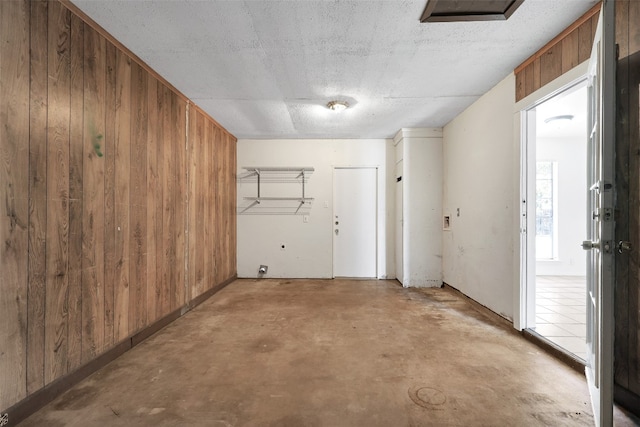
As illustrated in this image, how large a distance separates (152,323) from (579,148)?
7.23 m

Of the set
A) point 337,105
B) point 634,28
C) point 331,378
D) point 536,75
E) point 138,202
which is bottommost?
point 331,378

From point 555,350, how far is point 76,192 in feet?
11.8

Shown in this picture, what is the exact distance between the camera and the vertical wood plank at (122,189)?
85.0 inches

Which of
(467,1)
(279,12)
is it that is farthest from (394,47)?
(279,12)

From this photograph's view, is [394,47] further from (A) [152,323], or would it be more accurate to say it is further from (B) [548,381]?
(A) [152,323]

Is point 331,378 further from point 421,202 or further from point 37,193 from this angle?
point 421,202

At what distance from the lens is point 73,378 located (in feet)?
5.80

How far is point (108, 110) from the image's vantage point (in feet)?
6.79

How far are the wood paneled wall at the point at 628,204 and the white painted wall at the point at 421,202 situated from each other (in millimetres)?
2691

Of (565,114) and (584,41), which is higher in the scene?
(565,114)

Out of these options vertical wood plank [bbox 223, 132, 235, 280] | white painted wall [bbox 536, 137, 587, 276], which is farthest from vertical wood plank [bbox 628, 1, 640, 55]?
white painted wall [bbox 536, 137, 587, 276]

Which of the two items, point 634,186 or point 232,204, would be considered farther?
point 232,204

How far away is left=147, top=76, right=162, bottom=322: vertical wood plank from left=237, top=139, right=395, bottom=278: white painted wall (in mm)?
2297

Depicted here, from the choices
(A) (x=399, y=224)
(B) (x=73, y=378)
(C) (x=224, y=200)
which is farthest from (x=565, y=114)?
(B) (x=73, y=378)
